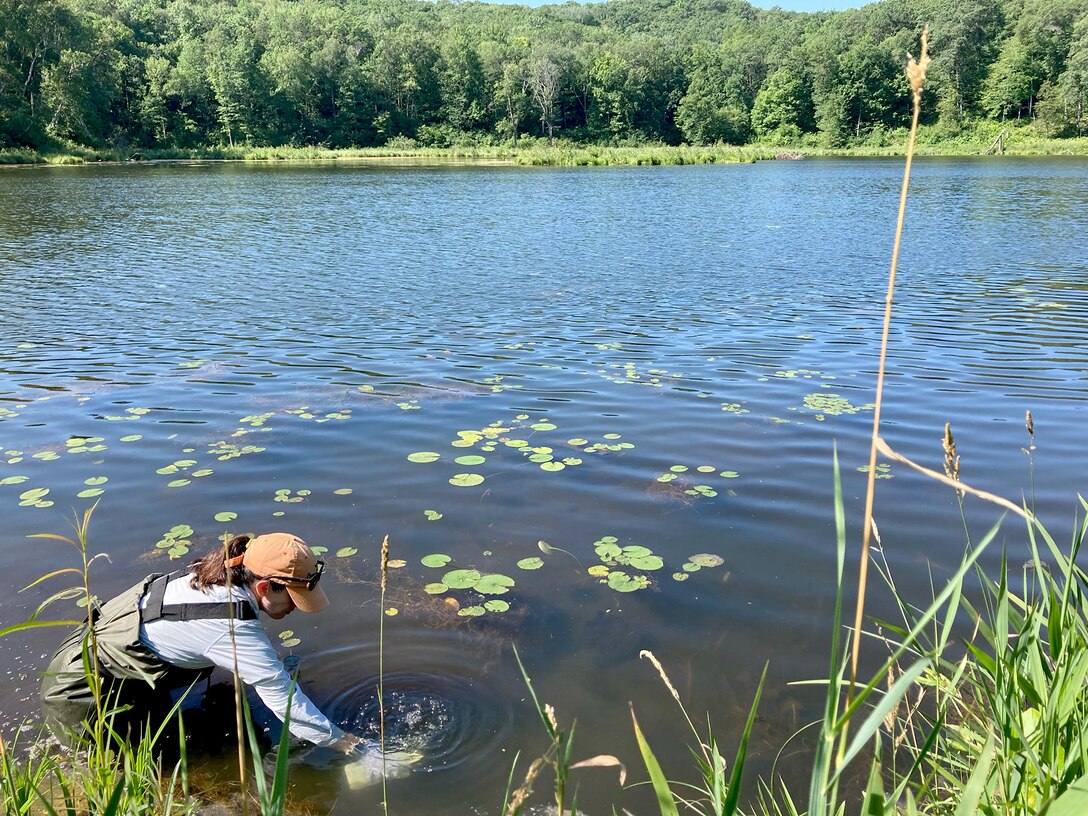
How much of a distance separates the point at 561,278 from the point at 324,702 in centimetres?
1359

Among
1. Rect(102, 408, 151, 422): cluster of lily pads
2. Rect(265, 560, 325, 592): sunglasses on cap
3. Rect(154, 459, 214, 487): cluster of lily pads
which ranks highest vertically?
Rect(265, 560, 325, 592): sunglasses on cap

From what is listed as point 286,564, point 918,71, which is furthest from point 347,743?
point 918,71

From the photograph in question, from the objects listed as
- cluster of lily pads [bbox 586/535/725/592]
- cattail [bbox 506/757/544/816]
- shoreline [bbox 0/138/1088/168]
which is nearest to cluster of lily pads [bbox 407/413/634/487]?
cluster of lily pads [bbox 586/535/725/592]

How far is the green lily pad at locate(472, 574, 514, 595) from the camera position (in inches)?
216

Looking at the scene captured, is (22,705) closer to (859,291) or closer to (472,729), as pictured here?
(472,729)

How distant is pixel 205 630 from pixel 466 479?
3.62 m

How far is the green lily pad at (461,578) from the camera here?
18.2 ft

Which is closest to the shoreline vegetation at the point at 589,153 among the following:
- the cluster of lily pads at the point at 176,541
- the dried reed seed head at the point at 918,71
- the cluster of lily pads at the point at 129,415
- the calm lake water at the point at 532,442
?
the calm lake water at the point at 532,442

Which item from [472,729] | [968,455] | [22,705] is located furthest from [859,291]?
[22,705]

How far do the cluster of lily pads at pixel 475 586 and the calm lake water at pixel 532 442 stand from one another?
2.3 inches

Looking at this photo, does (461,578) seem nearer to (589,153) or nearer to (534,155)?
(589,153)

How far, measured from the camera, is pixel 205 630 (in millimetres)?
3781

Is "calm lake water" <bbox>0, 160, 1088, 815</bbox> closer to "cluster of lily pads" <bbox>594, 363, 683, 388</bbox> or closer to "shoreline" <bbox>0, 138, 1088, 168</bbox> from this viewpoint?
"cluster of lily pads" <bbox>594, 363, 683, 388</bbox>

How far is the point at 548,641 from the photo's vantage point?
4988mm
